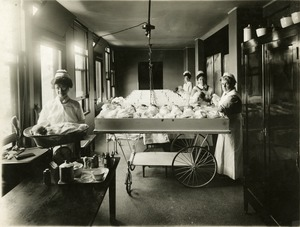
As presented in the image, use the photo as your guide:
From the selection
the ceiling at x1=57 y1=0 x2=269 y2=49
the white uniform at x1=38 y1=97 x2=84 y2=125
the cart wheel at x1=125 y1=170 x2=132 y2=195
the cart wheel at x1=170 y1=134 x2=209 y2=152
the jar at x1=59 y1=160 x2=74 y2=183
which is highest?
the ceiling at x1=57 y1=0 x2=269 y2=49

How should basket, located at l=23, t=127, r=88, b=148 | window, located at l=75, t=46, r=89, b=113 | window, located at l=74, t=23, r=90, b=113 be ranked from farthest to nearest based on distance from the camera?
window, located at l=75, t=46, r=89, b=113, window, located at l=74, t=23, r=90, b=113, basket, located at l=23, t=127, r=88, b=148

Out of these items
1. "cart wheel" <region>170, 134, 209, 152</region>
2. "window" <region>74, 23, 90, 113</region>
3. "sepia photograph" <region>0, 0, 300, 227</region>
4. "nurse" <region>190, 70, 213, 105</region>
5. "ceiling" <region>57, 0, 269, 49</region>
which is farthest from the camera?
"window" <region>74, 23, 90, 113</region>

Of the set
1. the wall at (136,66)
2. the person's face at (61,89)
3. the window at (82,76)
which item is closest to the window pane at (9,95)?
the person's face at (61,89)

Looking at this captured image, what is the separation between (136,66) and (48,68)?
924cm

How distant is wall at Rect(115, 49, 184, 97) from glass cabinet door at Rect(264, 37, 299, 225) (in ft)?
38.9

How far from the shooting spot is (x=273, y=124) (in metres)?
2.47

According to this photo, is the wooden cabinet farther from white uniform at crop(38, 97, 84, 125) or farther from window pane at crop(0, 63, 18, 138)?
window pane at crop(0, 63, 18, 138)


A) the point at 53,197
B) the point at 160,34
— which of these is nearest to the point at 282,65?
the point at 53,197

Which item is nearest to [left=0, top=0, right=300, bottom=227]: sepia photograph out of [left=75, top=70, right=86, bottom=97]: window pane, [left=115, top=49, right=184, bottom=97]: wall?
[left=75, top=70, right=86, bottom=97]: window pane

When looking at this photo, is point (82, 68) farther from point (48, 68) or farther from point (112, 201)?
point (112, 201)

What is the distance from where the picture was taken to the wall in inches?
554

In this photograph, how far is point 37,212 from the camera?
5.46 ft

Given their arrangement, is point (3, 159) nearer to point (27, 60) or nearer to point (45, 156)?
point (45, 156)

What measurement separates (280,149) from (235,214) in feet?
3.56
